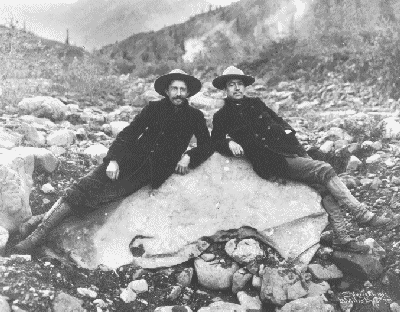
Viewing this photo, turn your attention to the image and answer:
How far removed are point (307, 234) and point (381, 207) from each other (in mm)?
1045

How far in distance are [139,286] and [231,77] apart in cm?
224

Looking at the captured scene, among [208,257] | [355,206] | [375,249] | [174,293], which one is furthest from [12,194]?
[375,249]

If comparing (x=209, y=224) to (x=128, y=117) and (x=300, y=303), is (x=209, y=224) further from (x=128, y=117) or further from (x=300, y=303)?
(x=128, y=117)

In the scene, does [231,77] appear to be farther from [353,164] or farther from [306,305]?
[306,305]

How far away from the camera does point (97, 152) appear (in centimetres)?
568

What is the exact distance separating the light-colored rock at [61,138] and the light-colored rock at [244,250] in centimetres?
300

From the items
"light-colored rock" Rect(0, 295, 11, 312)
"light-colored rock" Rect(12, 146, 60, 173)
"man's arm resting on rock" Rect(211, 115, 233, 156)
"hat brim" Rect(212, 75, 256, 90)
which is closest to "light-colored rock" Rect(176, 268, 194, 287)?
"man's arm resting on rock" Rect(211, 115, 233, 156)

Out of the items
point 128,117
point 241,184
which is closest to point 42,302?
point 241,184

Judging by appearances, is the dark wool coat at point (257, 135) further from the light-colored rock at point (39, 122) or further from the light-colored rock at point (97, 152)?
the light-colored rock at point (39, 122)

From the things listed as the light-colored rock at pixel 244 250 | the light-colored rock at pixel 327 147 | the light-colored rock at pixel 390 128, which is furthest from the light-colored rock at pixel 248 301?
the light-colored rock at pixel 390 128

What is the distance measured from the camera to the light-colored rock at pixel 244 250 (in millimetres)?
3803

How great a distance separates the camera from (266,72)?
12398 millimetres

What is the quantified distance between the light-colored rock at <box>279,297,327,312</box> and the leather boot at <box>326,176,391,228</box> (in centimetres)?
100

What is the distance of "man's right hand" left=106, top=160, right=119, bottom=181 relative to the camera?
4016mm
